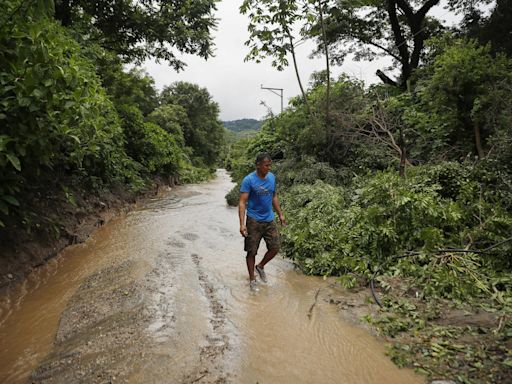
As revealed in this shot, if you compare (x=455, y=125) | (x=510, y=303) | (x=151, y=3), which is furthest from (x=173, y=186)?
(x=510, y=303)

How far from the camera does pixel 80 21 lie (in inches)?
380

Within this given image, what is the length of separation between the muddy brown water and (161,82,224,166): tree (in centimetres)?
3097

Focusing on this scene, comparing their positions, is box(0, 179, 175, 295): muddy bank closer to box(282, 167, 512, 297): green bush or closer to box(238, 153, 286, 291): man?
box(238, 153, 286, 291): man

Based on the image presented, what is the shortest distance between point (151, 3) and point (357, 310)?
38.9 feet

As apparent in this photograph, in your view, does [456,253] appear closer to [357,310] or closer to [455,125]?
[357,310]

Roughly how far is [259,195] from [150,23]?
962 centimetres

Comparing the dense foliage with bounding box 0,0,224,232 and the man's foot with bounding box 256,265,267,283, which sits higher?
the dense foliage with bounding box 0,0,224,232

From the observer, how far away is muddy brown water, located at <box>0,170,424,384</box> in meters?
2.77

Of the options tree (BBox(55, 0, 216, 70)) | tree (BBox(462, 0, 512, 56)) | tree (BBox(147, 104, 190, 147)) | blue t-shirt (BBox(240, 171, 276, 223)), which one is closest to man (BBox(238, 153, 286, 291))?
blue t-shirt (BBox(240, 171, 276, 223))

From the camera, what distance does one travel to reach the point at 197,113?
38062mm

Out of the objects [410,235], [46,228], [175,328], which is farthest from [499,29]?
[46,228]

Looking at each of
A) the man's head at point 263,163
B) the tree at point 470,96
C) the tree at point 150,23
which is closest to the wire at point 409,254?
the man's head at point 263,163

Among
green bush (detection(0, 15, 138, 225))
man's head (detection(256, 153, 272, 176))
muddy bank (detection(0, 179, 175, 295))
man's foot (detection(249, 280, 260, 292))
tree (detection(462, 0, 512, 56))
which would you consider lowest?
man's foot (detection(249, 280, 260, 292))

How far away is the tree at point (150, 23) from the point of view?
10495 mm
